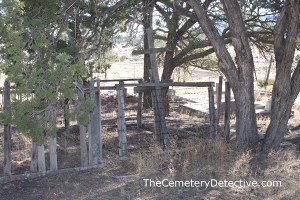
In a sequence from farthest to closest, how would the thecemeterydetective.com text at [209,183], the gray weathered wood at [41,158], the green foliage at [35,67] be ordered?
the gray weathered wood at [41,158] → the thecemeterydetective.com text at [209,183] → the green foliage at [35,67]

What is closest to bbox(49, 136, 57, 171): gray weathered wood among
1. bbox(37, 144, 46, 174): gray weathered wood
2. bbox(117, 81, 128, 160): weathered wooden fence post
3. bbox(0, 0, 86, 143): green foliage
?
bbox(37, 144, 46, 174): gray weathered wood

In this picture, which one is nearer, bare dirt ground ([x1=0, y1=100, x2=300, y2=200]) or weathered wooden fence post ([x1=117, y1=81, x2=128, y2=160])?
bare dirt ground ([x1=0, y1=100, x2=300, y2=200])

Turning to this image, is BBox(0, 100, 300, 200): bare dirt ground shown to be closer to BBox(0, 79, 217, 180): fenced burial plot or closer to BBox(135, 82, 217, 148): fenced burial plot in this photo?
BBox(0, 79, 217, 180): fenced burial plot

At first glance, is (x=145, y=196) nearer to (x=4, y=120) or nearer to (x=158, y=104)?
(x=4, y=120)

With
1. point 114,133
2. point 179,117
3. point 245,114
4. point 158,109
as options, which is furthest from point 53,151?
point 179,117

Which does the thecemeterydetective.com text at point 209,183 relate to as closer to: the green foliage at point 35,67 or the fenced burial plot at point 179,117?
the green foliage at point 35,67

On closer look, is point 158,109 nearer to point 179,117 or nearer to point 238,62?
point 238,62

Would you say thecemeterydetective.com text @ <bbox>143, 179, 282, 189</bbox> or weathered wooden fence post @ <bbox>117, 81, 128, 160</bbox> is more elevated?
weathered wooden fence post @ <bbox>117, 81, 128, 160</bbox>

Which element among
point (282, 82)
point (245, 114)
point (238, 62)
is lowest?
point (245, 114)

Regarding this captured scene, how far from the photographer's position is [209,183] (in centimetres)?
679

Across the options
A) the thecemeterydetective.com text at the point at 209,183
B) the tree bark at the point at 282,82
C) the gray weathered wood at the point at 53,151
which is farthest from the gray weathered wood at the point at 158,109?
the gray weathered wood at the point at 53,151

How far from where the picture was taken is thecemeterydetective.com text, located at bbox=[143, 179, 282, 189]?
661 cm

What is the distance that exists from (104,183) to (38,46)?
99.1 inches

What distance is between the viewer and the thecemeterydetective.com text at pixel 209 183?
21.7 ft
